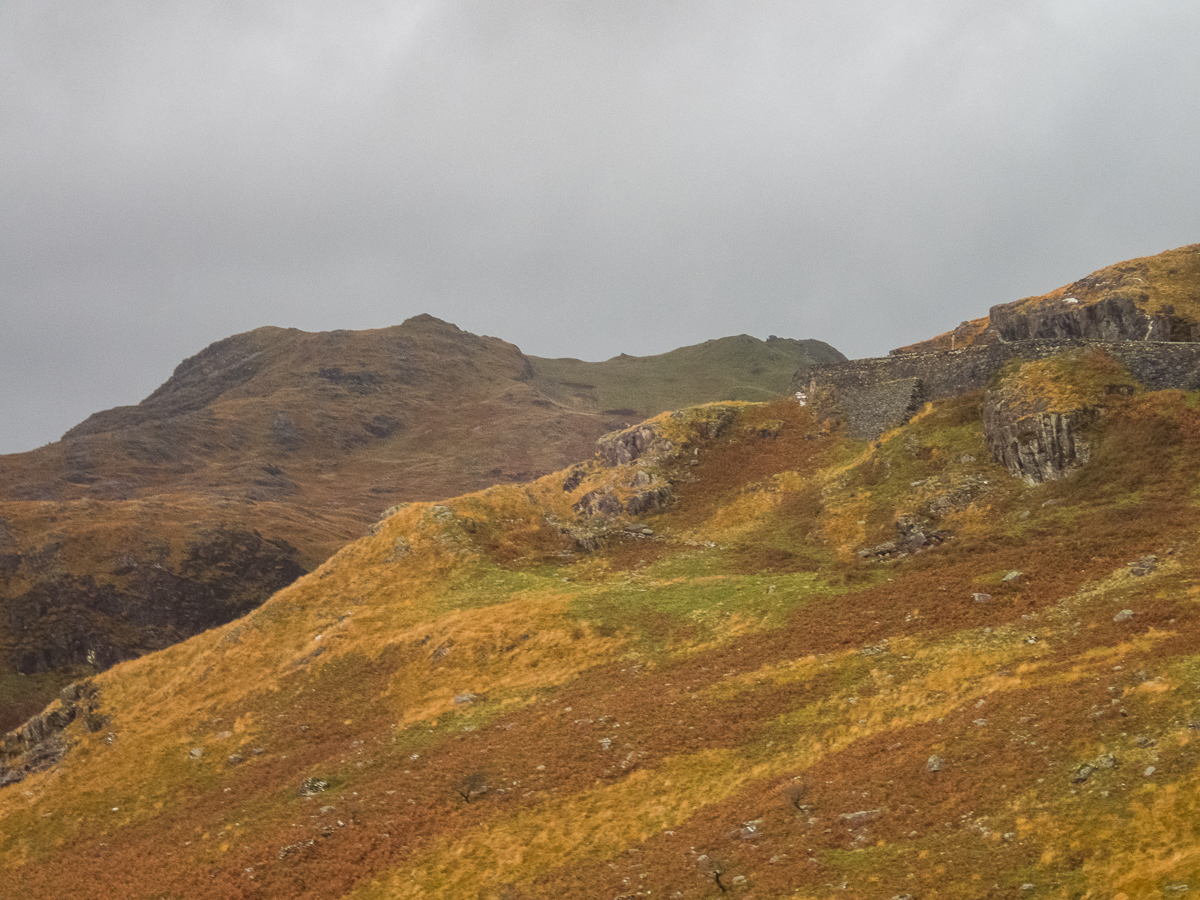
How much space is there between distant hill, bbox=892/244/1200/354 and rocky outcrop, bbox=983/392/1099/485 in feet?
66.1

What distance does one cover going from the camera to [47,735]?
150 feet

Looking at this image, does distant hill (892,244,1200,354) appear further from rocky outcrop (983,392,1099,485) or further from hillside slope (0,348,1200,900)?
hillside slope (0,348,1200,900)

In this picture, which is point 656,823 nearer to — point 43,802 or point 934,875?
point 934,875

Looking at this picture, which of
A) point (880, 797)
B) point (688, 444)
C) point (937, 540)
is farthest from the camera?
point (688, 444)

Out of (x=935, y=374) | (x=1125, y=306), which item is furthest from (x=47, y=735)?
(x=1125, y=306)

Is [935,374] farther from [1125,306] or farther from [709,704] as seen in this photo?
[709,704]

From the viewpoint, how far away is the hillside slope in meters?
19.0

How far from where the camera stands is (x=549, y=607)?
42.8 m

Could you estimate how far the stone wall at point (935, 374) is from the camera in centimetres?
4281

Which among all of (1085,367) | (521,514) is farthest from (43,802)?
(1085,367)

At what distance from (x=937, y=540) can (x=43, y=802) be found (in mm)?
51634

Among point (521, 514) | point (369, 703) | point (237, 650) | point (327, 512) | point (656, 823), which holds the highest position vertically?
point (327, 512)

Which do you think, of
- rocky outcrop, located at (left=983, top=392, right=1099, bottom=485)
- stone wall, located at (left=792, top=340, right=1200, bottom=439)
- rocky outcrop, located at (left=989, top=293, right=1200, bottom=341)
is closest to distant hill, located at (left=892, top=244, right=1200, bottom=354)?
rocky outcrop, located at (left=989, top=293, right=1200, bottom=341)

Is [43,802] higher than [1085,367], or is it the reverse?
[1085,367]
